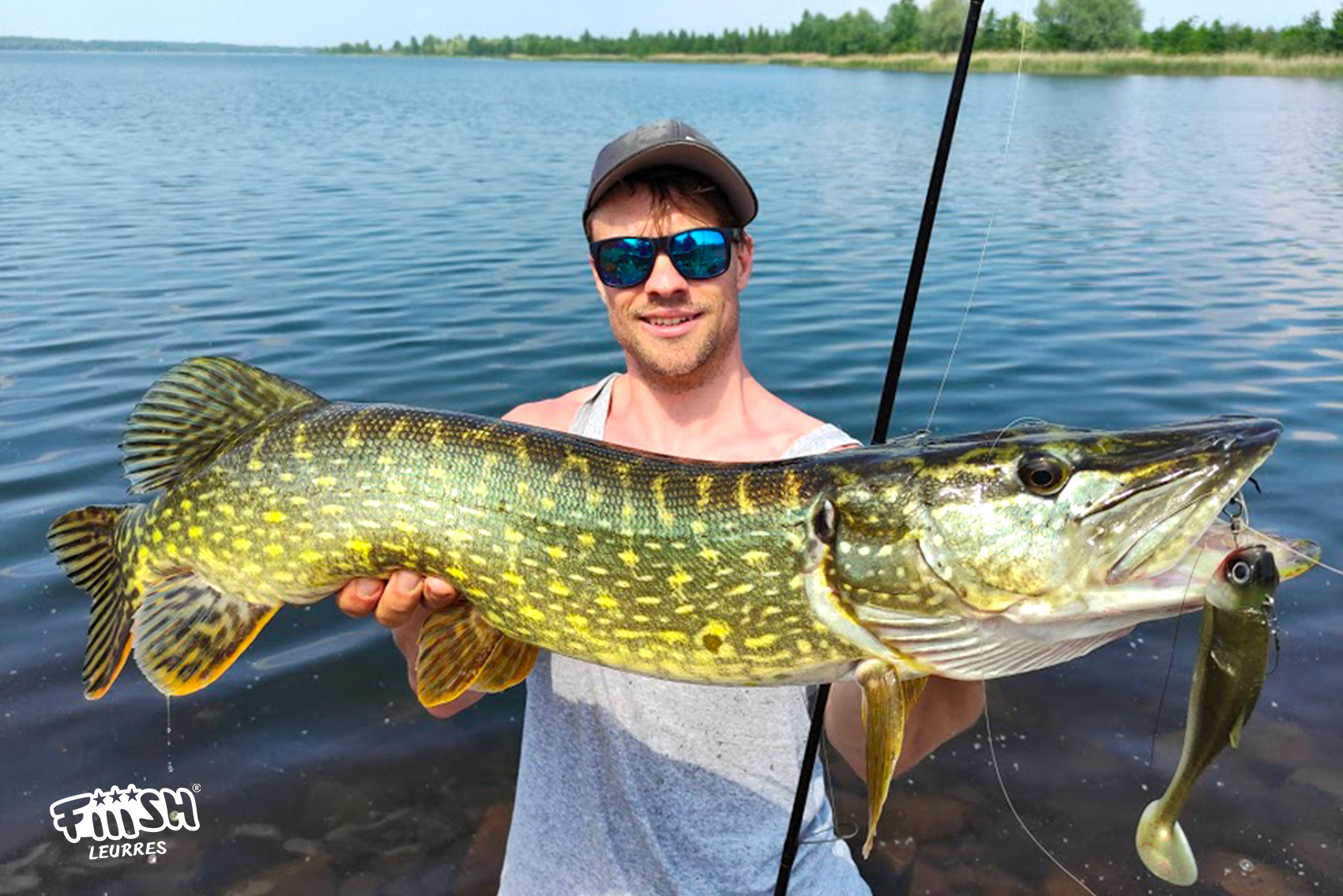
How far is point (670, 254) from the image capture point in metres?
2.71

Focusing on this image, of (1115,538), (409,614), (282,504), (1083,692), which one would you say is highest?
(1115,538)

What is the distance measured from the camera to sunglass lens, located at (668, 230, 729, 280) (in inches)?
107

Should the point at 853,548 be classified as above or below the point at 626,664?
above

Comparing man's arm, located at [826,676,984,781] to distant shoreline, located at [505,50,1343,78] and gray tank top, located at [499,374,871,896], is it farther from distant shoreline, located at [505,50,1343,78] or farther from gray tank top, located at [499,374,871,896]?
distant shoreline, located at [505,50,1343,78]

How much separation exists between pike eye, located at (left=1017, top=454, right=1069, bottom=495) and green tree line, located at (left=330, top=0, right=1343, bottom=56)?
6.46 ft

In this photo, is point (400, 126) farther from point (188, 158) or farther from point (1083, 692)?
point (1083, 692)

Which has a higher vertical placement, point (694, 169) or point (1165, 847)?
point (694, 169)

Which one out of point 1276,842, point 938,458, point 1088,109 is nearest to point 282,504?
point 938,458

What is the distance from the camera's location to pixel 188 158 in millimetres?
19953

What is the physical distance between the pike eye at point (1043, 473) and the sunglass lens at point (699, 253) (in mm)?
1153

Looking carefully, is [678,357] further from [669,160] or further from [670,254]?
[669,160]

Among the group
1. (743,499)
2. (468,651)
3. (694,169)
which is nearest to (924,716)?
(743,499)

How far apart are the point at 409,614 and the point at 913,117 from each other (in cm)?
3093

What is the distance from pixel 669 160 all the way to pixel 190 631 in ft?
5.60
